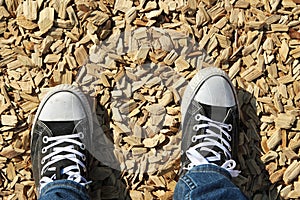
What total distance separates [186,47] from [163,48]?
0.22ft

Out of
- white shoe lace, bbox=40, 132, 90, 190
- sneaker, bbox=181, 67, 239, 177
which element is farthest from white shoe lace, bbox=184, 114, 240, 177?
white shoe lace, bbox=40, 132, 90, 190

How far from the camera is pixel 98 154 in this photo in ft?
6.37

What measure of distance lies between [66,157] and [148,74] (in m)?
0.33

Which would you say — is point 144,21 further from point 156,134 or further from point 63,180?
point 63,180

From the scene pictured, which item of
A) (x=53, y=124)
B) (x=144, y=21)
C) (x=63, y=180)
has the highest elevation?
(x=144, y=21)

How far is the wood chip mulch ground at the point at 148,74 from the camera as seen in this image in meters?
1.92

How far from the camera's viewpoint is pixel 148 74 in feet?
6.35

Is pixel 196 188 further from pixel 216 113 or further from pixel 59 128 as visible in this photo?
pixel 59 128

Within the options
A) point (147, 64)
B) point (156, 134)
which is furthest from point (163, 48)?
point (156, 134)

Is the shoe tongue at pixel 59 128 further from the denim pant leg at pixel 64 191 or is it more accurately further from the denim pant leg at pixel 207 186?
the denim pant leg at pixel 207 186

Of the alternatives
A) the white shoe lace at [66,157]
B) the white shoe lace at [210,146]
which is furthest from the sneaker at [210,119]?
the white shoe lace at [66,157]

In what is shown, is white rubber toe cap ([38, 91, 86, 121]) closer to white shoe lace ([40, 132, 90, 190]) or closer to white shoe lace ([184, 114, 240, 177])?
white shoe lace ([40, 132, 90, 190])

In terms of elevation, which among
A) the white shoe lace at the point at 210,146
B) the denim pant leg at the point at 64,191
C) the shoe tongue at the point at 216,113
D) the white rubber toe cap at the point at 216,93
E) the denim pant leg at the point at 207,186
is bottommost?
the denim pant leg at the point at 64,191

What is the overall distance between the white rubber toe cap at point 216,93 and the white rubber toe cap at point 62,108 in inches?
13.5
